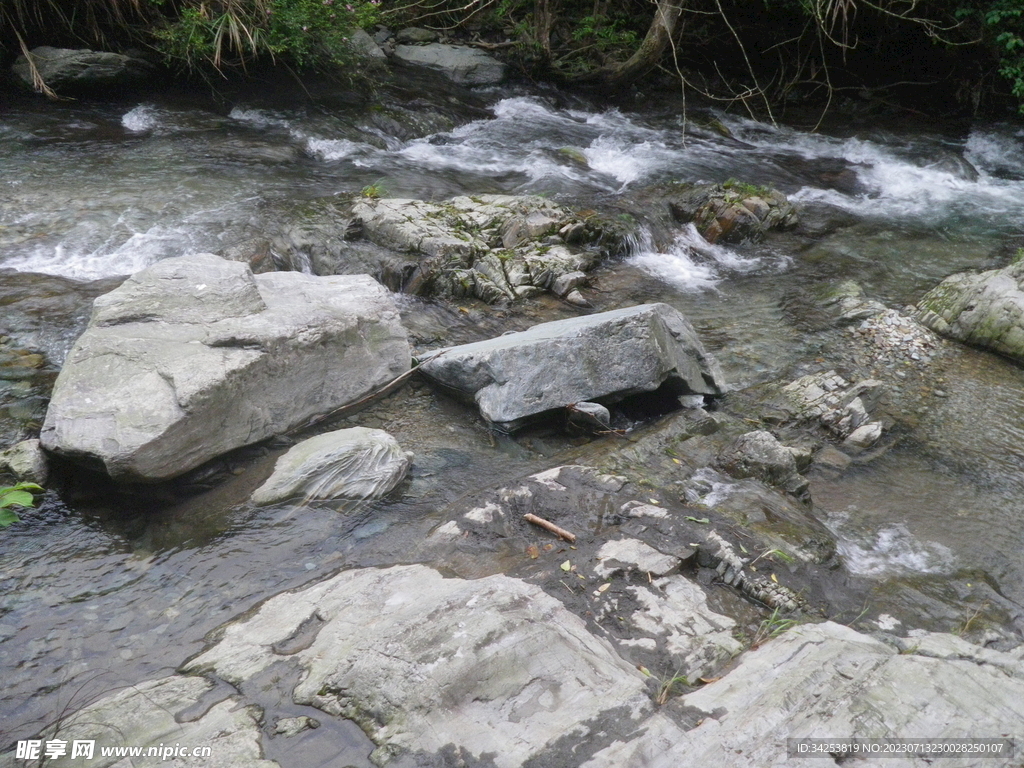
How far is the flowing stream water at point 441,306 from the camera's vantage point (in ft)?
10.0

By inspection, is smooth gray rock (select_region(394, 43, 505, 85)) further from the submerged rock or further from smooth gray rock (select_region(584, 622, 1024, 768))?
smooth gray rock (select_region(584, 622, 1024, 768))

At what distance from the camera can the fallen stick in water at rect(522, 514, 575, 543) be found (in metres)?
3.17

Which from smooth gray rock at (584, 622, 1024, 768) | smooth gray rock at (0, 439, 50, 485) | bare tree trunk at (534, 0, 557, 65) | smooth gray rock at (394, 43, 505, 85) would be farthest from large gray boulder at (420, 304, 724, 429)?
bare tree trunk at (534, 0, 557, 65)

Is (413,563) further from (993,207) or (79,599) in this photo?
(993,207)

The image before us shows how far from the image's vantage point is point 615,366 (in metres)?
4.18

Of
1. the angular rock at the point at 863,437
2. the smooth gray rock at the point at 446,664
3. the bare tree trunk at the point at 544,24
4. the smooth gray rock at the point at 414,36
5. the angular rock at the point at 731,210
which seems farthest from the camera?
the smooth gray rock at the point at 414,36

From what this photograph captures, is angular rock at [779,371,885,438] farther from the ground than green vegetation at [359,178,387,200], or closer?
Result: closer

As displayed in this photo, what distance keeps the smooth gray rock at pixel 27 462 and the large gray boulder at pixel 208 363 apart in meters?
0.15

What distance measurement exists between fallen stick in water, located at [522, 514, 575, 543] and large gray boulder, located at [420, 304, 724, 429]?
2.87 ft

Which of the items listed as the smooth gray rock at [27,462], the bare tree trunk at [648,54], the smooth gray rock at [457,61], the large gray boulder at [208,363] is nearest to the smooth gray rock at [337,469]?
the large gray boulder at [208,363]

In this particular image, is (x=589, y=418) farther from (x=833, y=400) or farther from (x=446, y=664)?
(x=446, y=664)

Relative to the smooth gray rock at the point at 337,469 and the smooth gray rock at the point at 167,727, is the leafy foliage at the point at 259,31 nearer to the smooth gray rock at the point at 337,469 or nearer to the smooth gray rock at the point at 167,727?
the smooth gray rock at the point at 337,469

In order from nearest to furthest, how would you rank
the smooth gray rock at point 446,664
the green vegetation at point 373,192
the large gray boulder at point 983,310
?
the smooth gray rock at point 446,664
the large gray boulder at point 983,310
the green vegetation at point 373,192

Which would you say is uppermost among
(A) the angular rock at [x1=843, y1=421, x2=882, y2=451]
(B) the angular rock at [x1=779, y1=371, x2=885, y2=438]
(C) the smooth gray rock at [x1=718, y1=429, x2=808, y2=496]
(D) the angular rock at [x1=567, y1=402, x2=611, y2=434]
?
(D) the angular rock at [x1=567, y1=402, x2=611, y2=434]
